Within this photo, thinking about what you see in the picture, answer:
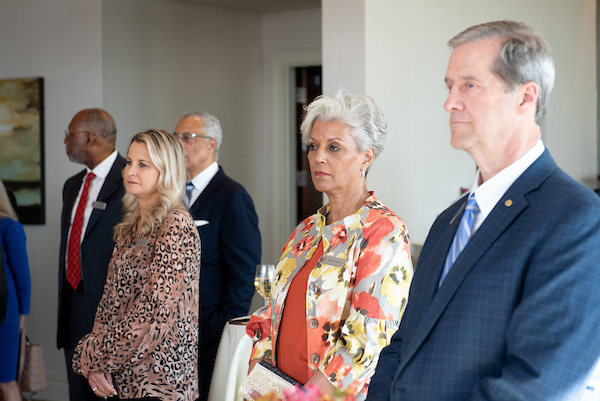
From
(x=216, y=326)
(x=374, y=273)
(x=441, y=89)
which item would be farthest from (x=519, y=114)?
(x=441, y=89)

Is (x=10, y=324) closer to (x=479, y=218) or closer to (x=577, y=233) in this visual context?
(x=479, y=218)

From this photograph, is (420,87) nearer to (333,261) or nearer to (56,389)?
(333,261)

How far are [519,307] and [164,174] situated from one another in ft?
5.92

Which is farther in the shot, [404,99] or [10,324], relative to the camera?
[404,99]

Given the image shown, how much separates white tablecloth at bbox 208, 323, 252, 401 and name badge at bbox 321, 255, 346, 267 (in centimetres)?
81

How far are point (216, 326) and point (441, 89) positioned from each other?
2.32 m

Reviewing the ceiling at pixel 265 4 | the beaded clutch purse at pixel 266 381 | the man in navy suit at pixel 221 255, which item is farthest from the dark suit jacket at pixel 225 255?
the ceiling at pixel 265 4

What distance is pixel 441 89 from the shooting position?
4.45 meters

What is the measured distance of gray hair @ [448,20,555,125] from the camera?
125cm

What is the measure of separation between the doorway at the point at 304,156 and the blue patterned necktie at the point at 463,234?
515 centimetres

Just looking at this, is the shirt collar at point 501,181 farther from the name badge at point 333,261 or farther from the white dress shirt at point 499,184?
the name badge at point 333,261

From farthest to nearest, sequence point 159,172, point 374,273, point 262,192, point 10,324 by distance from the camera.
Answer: point 262,192 < point 10,324 < point 159,172 < point 374,273

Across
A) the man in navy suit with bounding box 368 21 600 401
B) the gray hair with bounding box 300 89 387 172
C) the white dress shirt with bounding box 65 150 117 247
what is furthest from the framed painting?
the man in navy suit with bounding box 368 21 600 401

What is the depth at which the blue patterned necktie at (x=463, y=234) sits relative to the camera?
1.37 meters
